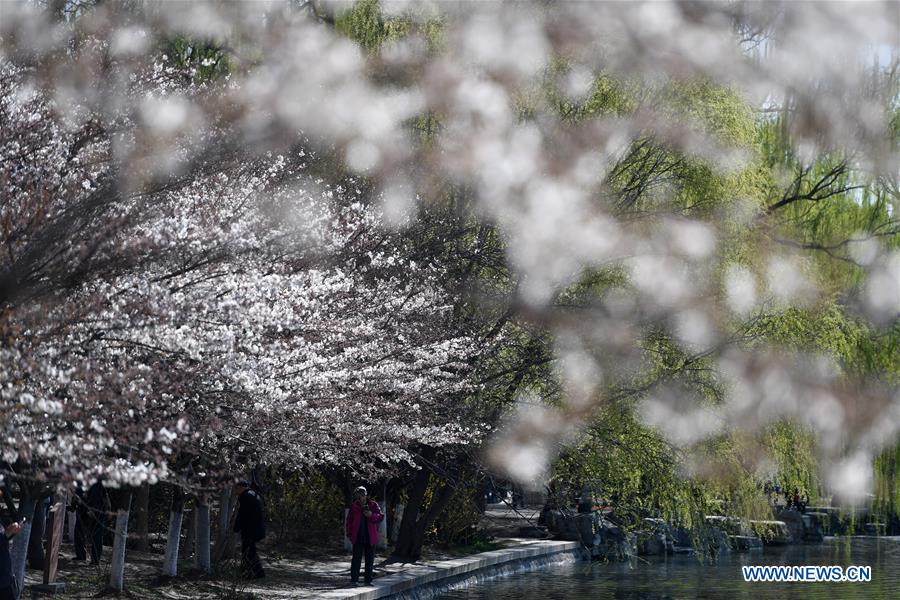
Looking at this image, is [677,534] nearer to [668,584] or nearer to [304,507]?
[668,584]

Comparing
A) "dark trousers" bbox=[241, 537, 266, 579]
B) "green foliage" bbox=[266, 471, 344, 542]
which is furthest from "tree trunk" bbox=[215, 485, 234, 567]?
"green foliage" bbox=[266, 471, 344, 542]

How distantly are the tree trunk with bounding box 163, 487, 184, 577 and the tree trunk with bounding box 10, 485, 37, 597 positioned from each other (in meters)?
3.02

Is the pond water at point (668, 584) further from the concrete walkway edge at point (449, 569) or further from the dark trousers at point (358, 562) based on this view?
the dark trousers at point (358, 562)

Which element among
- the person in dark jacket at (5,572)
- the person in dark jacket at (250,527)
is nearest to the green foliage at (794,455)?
the person in dark jacket at (250,527)

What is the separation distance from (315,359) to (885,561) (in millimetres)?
24559

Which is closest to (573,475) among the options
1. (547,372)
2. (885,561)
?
(547,372)

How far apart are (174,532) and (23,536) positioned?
11.9 feet

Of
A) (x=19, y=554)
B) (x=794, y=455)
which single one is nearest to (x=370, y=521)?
(x=794, y=455)

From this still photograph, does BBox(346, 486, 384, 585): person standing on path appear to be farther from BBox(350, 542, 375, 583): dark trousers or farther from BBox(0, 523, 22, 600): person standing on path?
BBox(0, 523, 22, 600): person standing on path

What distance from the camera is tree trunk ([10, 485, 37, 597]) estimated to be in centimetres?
1404

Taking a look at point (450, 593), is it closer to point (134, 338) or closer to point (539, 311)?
point (539, 311)

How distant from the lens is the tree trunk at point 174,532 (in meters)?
17.6

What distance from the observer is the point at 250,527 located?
18969 millimetres

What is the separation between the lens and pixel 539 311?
18.9m
